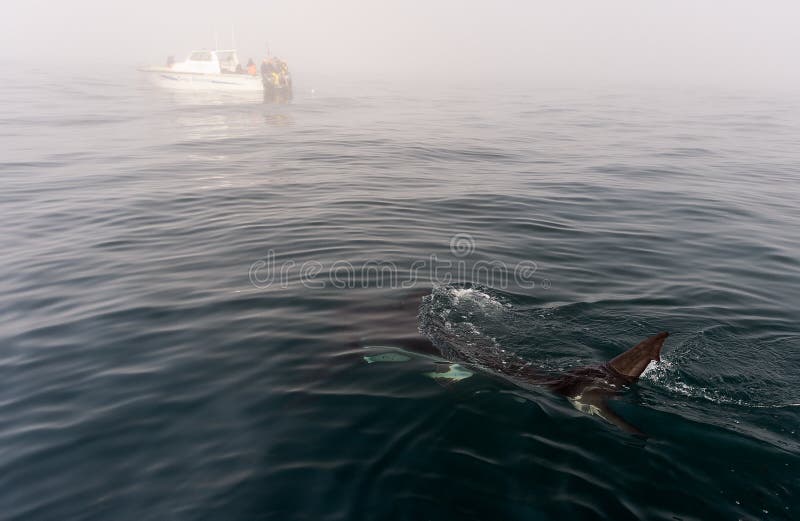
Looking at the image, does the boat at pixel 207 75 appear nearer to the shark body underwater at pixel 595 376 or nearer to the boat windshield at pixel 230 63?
the boat windshield at pixel 230 63

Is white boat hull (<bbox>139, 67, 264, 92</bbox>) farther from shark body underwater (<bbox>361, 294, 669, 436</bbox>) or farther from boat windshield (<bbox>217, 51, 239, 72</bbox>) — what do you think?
shark body underwater (<bbox>361, 294, 669, 436</bbox>)

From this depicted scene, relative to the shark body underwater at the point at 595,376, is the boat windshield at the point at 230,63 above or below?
above

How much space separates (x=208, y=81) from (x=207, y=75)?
65cm

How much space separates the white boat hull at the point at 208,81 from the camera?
47.8 meters

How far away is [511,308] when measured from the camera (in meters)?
8.40

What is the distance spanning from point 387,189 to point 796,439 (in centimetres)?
1310

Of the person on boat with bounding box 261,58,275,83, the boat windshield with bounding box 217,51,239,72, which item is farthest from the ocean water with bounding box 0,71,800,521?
the boat windshield with bounding box 217,51,239,72

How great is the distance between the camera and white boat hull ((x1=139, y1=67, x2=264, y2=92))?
4775cm

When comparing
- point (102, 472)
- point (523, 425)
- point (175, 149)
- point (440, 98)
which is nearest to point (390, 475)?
point (523, 425)

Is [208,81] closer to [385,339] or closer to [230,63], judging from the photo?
Answer: [230,63]

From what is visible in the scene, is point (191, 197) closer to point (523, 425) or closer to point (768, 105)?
point (523, 425)

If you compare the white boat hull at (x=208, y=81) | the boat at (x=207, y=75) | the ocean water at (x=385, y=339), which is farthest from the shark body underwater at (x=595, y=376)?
the white boat hull at (x=208, y=81)

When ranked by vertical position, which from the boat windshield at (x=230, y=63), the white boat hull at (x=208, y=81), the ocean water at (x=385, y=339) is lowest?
the ocean water at (x=385, y=339)

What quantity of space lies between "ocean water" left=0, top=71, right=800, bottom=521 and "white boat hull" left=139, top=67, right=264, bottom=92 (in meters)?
31.6
